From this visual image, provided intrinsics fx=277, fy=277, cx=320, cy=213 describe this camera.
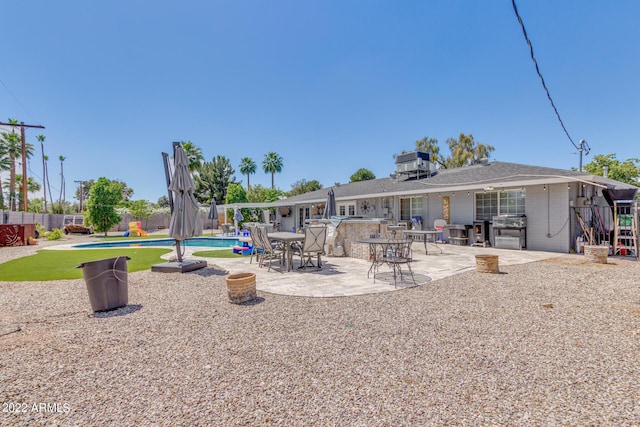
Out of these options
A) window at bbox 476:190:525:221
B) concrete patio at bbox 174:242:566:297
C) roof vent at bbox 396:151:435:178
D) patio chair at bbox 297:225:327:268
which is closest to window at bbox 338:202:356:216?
roof vent at bbox 396:151:435:178

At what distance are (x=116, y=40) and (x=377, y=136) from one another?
62.2ft

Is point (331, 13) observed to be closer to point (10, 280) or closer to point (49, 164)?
point (10, 280)

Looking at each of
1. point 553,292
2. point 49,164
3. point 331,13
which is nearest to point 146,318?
point 553,292

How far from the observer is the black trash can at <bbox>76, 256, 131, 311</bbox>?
4098 mm

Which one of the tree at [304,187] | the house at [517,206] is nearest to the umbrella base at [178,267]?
the house at [517,206]

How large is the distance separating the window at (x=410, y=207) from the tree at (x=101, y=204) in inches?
837

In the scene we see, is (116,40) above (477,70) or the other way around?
above

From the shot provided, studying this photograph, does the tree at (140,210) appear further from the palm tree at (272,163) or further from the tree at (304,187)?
the tree at (304,187)

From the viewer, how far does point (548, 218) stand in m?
10.1

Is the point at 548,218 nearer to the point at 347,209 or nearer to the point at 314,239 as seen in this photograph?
the point at 314,239

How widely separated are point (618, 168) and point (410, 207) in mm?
28905

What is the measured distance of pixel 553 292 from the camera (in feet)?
15.9

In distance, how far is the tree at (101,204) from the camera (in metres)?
20.8

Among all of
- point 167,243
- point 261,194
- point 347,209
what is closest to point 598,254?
point 347,209
